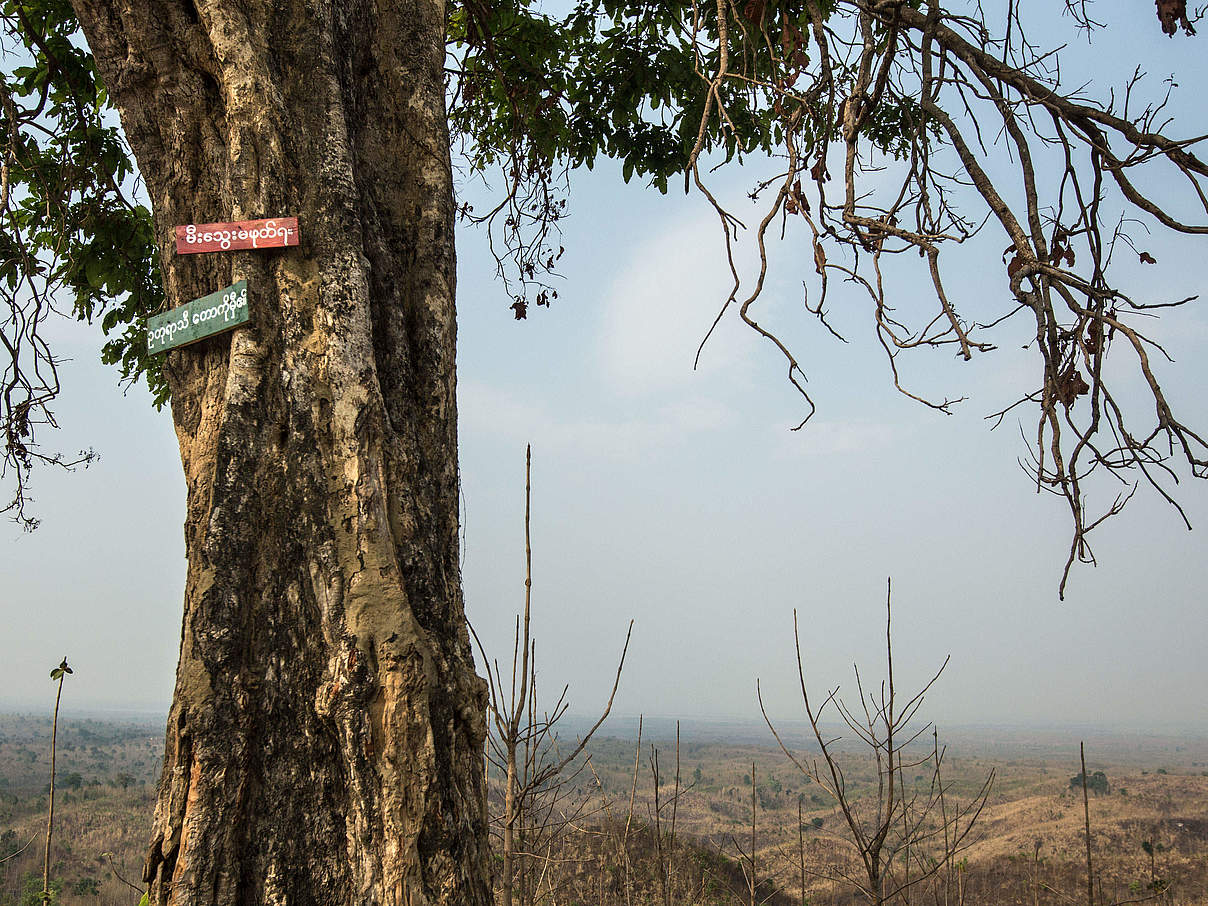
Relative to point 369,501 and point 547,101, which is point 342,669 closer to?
point 369,501

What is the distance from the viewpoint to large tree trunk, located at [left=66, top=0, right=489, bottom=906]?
5.03 ft

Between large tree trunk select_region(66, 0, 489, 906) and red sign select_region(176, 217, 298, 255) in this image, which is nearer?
large tree trunk select_region(66, 0, 489, 906)

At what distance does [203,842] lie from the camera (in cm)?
151

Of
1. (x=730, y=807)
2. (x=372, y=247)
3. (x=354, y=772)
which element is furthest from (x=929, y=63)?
(x=730, y=807)

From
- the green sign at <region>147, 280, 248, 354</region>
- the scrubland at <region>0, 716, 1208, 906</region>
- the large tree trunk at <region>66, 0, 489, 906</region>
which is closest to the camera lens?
the large tree trunk at <region>66, 0, 489, 906</region>

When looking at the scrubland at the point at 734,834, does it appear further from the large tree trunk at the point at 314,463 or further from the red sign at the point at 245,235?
the red sign at the point at 245,235

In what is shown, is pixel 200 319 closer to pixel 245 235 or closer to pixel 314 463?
pixel 245 235

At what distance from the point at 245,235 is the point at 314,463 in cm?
58

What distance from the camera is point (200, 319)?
1870 millimetres

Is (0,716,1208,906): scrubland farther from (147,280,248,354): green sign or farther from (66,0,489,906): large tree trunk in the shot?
(147,280,248,354): green sign

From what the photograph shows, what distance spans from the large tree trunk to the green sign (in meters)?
0.04

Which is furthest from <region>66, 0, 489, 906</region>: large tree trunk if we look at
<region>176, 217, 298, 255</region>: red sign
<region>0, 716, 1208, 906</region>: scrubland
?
<region>0, 716, 1208, 906</region>: scrubland

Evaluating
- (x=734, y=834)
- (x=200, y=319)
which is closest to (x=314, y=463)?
(x=200, y=319)

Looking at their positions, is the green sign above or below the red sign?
below
